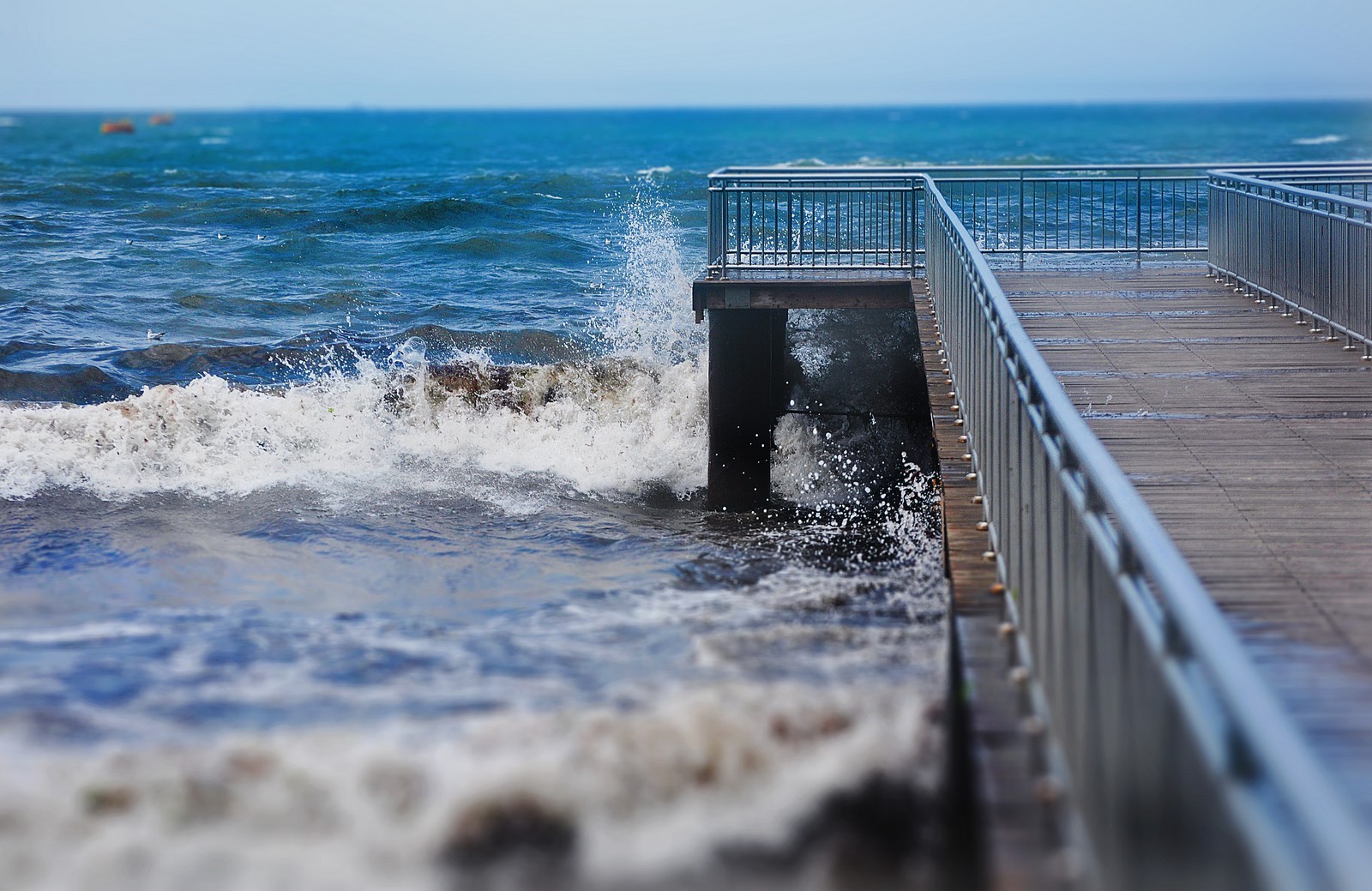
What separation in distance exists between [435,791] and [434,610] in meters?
3.58

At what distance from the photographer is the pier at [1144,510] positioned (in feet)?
8.61

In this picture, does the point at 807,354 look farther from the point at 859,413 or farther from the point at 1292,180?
the point at 1292,180

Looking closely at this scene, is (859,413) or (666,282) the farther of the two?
(666,282)

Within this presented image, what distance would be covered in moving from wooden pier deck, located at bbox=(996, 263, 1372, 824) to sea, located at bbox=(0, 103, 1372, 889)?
56.7 inches

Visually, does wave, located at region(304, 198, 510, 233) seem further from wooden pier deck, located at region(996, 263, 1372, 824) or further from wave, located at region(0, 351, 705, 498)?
wooden pier deck, located at region(996, 263, 1372, 824)

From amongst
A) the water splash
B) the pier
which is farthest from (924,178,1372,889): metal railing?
the water splash

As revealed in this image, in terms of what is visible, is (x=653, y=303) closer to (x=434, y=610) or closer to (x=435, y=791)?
(x=434, y=610)

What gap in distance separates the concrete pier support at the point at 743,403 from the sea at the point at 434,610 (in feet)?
1.15

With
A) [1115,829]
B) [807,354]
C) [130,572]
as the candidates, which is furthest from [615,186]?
[1115,829]

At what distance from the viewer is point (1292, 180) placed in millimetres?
14859

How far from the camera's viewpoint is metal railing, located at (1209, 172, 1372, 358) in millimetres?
10398

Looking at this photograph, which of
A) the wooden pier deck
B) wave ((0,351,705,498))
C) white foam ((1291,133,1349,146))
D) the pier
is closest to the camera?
the pier

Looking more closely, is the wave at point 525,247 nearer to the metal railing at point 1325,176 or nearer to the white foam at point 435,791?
the metal railing at point 1325,176

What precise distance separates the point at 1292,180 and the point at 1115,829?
13.5 metres
